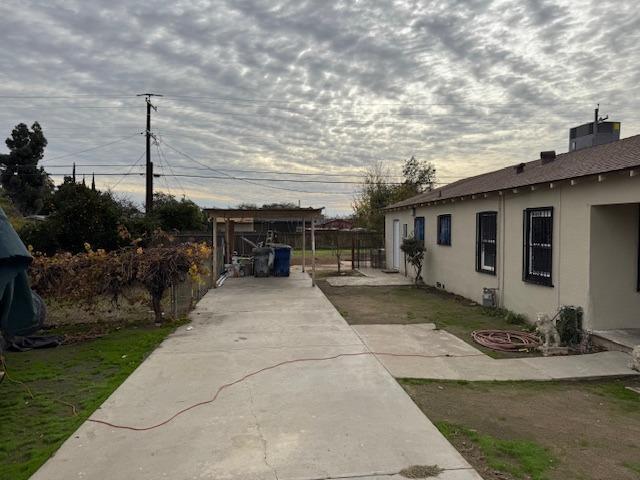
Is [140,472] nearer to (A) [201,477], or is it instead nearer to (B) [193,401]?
(A) [201,477]

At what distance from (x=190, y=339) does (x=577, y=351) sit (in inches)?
237

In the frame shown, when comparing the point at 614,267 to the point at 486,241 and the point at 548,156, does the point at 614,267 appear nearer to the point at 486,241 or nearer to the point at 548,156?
the point at 486,241

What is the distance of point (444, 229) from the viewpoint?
1402 centimetres

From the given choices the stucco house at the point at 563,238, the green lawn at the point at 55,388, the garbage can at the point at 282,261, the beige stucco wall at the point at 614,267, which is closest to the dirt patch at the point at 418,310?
the stucco house at the point at 563,238

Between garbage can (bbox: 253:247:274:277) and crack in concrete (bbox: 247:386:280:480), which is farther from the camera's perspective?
garbage can (bbox: 253:247:274:277)

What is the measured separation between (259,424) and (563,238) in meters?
6.21

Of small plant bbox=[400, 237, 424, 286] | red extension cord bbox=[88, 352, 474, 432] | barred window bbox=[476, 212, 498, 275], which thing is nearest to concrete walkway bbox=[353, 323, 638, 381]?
red extension cord bbox=[88, 352, 474, 432]

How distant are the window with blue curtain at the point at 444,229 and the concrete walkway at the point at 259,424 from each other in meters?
7.19

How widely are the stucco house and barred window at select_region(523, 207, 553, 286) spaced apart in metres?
0.02

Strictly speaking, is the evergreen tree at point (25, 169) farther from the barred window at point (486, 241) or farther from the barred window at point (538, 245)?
the barred window at point (538, 245)

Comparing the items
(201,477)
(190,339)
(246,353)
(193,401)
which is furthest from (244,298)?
(201,477)

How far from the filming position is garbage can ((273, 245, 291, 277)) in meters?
17.4

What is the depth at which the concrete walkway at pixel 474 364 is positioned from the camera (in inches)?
231

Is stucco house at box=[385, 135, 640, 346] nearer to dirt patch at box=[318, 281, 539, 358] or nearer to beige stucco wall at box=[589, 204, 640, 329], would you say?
beige stucco wall at box=[589, 204, 640, 329]
